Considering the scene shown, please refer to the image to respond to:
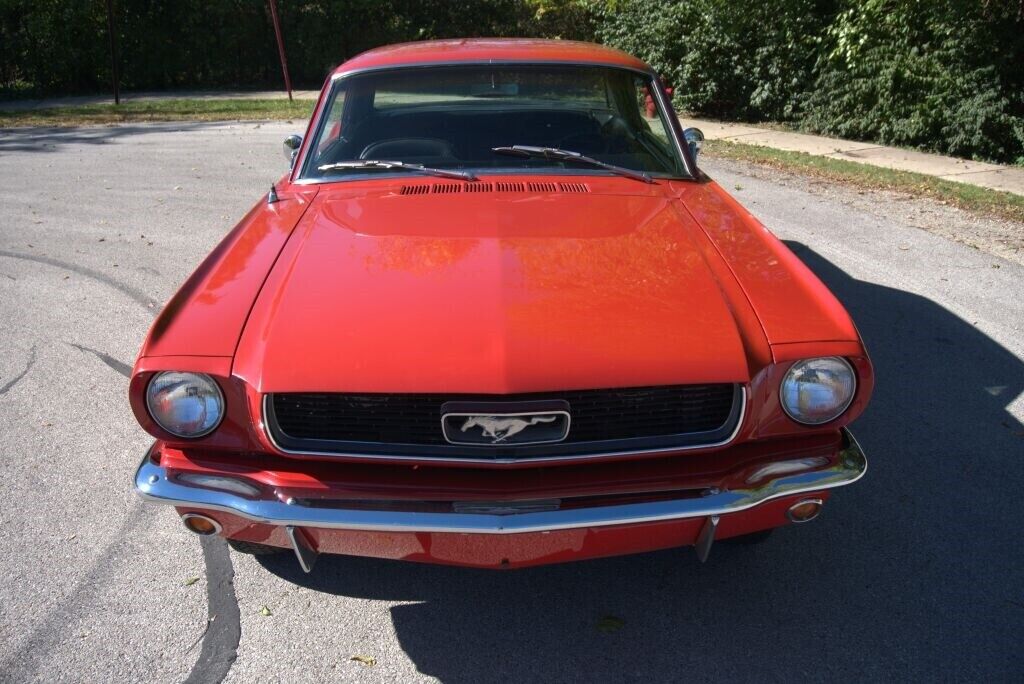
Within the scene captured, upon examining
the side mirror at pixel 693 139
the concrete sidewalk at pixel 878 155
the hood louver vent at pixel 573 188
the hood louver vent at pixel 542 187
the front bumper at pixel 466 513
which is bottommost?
the concrete sidewalk at pixel 878 155

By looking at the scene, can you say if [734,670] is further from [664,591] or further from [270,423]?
[270,423]

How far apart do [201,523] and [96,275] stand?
4240 mm

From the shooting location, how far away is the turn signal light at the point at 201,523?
2.46m

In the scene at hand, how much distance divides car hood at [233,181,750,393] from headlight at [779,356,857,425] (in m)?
0.20

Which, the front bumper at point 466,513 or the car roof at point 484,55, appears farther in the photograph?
the car roof at point 484,55

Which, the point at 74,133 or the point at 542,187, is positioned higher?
the point at 542,187

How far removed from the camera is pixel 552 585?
2969 millimetres

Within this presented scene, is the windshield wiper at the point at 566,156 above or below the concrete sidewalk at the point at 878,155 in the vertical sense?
above

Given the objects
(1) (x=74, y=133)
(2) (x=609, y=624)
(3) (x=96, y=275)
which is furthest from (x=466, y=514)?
(1) (x=74, y=133)

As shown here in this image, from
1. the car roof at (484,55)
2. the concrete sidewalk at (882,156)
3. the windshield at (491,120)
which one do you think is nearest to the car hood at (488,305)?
the windshield at (491,120)

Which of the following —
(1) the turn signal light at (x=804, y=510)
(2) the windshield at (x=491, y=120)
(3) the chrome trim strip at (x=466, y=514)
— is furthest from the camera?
(2) the windshield at (x=491, y=120)

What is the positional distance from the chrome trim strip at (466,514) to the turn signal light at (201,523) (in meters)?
0.08

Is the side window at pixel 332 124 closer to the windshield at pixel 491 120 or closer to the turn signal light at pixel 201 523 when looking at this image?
the windshield at pixel 491 120

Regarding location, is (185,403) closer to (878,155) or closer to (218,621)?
(218,621)
